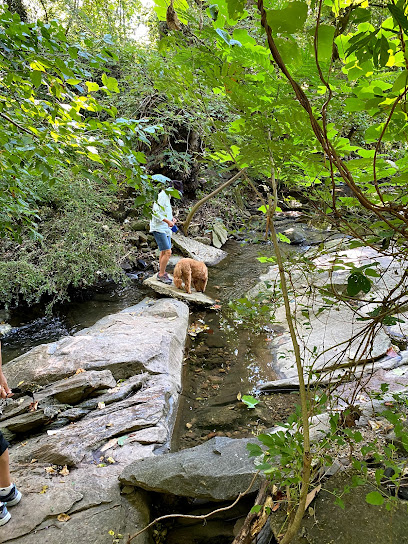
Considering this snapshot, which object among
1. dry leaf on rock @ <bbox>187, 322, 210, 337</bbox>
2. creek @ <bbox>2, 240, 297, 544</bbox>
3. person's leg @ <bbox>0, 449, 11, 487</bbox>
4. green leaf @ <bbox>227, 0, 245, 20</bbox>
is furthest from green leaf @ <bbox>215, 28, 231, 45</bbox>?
dry leaf on rock @ <bbox>187, 322, 210, 337</bbox>

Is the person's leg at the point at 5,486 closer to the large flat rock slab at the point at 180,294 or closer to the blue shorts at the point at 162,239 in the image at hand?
the large flat rock slab at the point at 180,294

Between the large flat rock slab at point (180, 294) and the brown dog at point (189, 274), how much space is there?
164 millimetres

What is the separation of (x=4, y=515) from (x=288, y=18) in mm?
3389

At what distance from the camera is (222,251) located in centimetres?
1195

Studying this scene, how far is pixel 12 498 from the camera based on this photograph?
2.67 metres

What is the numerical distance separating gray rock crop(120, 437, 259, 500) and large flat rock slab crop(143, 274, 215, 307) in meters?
4.68

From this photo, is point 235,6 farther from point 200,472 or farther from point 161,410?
point 161,410

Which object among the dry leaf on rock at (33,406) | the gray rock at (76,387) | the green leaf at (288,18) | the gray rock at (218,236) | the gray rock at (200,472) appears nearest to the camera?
the green leaf at (288,18)

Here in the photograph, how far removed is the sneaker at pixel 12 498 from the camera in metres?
2.65

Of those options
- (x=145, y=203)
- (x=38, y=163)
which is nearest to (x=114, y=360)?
(x=145, y=203)

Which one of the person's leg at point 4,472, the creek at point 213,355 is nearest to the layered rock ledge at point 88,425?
the person's leg at point 4,472

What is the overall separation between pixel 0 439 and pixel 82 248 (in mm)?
5515

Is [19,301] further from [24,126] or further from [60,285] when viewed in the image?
[24,126]

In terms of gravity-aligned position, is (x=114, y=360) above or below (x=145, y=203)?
below
